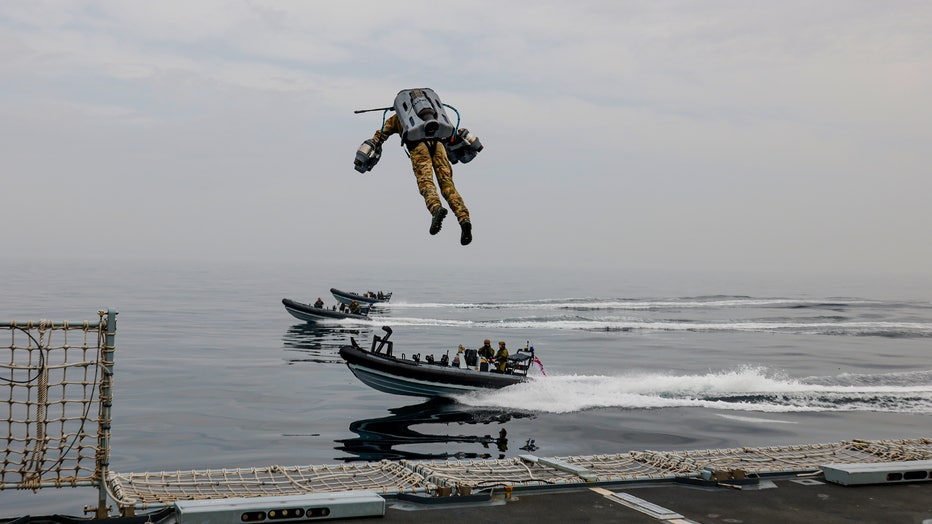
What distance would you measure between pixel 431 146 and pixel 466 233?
1.61m

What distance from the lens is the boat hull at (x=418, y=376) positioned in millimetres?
34375

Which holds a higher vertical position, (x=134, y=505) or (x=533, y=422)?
(x=134, y=505)

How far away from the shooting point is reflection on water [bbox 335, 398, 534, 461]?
25.7m

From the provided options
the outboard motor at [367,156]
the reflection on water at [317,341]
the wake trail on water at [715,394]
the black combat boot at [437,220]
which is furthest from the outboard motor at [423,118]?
the reflection on water at [317,341]

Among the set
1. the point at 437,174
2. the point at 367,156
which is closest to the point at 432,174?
the point at 437,174

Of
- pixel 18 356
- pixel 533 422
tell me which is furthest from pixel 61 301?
pixel 533 422

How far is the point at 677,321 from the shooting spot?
86188 millimetres

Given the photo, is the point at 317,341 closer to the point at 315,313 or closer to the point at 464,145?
the point at 315,313

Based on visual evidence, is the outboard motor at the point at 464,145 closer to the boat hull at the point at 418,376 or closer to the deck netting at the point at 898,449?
the deck netting at the point at 898,449

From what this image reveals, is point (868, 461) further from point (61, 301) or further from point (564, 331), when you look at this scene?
point (61, 301)

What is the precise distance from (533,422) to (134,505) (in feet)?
78.5

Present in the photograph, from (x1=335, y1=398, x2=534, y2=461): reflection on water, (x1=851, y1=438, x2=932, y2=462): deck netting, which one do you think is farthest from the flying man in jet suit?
(x1=335, y1=398, x2=534, y2=461): reflection on water

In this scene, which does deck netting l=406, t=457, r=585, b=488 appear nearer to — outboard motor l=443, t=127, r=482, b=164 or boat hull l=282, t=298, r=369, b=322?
outboard motor l=443, t=127, r=482, b=164

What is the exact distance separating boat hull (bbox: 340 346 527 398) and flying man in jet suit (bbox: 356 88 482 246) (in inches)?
985
